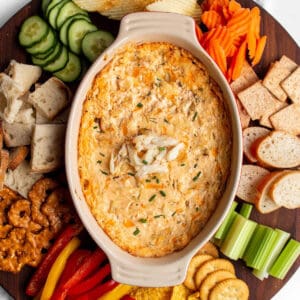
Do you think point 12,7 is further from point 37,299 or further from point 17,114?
point 37,299

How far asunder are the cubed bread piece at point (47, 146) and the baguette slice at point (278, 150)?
1.28 metres

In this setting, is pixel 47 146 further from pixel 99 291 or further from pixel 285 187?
pixel 285 187

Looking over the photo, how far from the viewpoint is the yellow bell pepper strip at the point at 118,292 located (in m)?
4.17

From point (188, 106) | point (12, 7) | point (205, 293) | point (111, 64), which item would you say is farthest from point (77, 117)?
point (205, 293)

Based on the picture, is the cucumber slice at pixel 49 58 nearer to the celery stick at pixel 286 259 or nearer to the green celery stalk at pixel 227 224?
the green celery stalk at pixel 227 224

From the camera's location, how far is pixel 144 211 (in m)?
3.97

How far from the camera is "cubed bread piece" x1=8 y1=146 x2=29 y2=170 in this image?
4.21 meters

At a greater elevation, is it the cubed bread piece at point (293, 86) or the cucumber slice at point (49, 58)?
the cubed bread piece at point (293, 86)

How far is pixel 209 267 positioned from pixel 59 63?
166cm

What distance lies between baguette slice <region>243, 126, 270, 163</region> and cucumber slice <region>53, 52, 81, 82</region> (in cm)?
118

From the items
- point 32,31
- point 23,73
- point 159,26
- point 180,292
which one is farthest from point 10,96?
point 180,292

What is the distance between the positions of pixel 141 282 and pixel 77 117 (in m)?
1.06

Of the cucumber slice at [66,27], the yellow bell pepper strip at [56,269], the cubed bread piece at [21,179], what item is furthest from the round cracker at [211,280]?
the cucumber slice at [66,27]

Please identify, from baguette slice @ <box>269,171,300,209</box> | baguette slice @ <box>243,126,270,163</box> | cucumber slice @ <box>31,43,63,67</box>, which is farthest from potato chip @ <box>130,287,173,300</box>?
cucumber slice @ <box>31,43,63,67</box>
